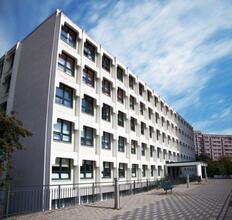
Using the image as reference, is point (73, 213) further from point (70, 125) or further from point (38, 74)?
point (38, 74)

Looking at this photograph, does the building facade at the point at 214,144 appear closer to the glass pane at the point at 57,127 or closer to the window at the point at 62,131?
the window at the point at 62,131

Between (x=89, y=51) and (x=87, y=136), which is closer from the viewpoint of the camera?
(x=87, y=136)

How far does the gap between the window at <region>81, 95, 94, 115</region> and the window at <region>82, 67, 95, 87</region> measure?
144cm

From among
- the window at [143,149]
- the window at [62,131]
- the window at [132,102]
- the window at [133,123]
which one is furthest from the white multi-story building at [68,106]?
the window at [143,149]

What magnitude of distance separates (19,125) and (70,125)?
5928 millimetres

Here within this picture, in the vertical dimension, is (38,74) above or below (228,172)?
above

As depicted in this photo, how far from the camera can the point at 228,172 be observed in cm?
6481

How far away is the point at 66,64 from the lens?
2022 centimetres

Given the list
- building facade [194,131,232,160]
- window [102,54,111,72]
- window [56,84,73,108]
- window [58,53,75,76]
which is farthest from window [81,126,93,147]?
building facade [194,131,232,160]

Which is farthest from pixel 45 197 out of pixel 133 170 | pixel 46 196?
pixel 133 170

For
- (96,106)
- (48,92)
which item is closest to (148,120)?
(96,106)

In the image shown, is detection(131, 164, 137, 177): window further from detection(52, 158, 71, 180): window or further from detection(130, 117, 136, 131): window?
detection(52, 158, 71, 180): window

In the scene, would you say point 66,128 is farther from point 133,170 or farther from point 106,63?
point 133,170

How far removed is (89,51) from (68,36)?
3.11m
